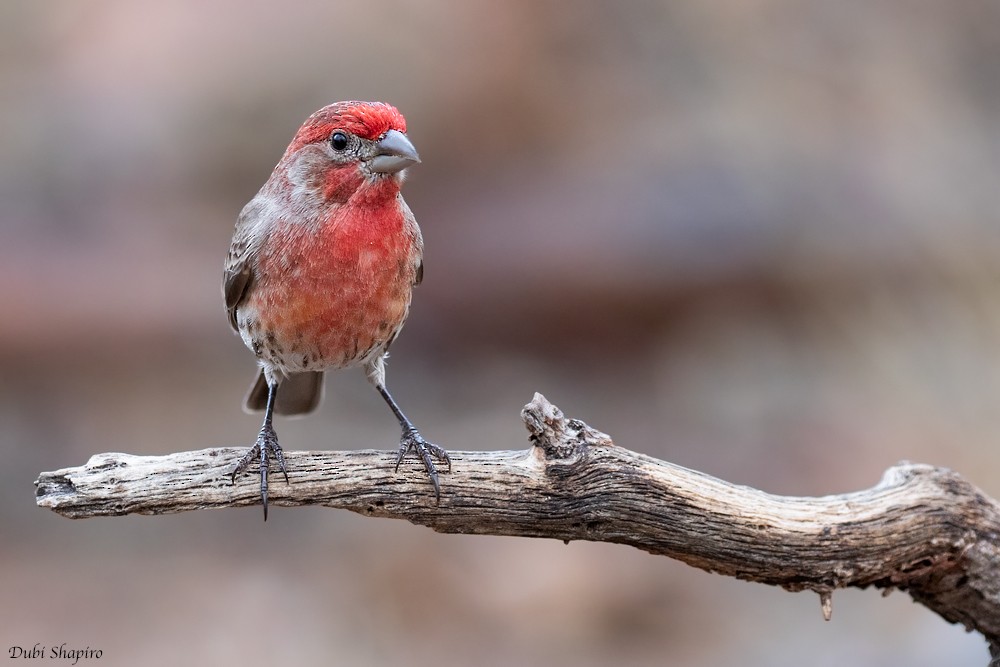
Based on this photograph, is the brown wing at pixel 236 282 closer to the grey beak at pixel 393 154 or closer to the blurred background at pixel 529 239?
the grey beak at pixel 393 154

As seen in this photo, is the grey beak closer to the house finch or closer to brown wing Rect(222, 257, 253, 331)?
the house finch

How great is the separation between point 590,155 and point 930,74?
323 centimetres

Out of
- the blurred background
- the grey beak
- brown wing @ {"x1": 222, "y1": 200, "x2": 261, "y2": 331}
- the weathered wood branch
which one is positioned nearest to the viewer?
the weathered wood branch

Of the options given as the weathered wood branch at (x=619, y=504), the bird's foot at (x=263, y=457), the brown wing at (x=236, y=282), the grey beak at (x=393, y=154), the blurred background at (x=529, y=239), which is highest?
the blurred background at (x=529, y=239)

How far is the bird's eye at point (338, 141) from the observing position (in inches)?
179

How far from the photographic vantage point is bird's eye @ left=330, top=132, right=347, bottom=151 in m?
4.54

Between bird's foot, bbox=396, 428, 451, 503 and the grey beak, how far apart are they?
108cm

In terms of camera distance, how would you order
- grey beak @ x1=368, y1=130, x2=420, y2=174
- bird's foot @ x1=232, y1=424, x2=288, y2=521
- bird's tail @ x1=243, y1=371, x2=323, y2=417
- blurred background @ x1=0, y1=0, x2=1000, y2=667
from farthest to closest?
1. blurred background @ x1=0, y1=0, x2=1000, y2=667
2. bird's tail @ x1=243, y1=371, x2=323, y2=417
3. grey beak @ x1=368, y1=130, x2=420, y2=174
4. bird's foot @ x1=232, y1=424, x2=288, y2=521

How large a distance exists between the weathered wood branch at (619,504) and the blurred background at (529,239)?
466cm

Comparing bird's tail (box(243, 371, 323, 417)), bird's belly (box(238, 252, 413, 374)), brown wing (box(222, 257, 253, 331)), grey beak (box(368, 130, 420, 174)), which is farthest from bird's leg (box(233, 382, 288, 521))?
grey beak (box(368, 130, 420, 174))

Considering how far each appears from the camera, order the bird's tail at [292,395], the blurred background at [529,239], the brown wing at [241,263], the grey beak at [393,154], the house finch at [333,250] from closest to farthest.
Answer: the grey beak at [393,154]
the house finch at [333,250]
the brown wing at [241,263]
the bird's tail at [292,395]
the blurred background at [529,239]

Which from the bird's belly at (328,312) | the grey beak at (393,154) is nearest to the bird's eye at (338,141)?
the grey beak at (393,154)

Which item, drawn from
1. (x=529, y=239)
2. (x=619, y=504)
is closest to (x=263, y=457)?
(x=619, y=504)

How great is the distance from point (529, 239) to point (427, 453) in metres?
5.45
